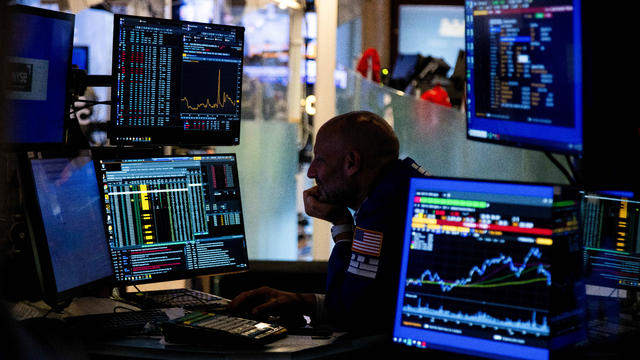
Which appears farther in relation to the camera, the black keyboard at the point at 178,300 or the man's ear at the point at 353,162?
the black keyboard at the point at 178,300

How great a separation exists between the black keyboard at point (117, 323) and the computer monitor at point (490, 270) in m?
0.69

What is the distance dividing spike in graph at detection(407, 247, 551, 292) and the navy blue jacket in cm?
23

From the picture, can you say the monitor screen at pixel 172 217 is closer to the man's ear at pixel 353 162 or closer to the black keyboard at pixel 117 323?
the black keyboard at pixel 117 323

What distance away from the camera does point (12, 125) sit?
39cm

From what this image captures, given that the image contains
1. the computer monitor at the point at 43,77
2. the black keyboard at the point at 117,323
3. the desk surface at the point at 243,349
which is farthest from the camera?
the computer monitor at the point at 43,77

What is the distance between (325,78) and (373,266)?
281cm

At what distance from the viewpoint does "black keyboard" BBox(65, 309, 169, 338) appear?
174 centimetres

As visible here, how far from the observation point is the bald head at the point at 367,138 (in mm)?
2014

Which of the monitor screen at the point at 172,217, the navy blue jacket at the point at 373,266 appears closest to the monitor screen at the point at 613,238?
the navy blue jacket at the point at 373,266

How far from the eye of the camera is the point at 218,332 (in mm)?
1660

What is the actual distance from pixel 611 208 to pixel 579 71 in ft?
2.26

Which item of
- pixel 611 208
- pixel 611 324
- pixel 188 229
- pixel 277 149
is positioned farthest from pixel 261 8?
pixel 611 324

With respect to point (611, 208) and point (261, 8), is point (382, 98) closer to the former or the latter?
point (261, 8)

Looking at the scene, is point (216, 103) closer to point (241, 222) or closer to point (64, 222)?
point (241, 222)
